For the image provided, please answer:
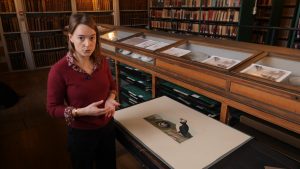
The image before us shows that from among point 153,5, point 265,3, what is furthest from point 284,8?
point 153,5

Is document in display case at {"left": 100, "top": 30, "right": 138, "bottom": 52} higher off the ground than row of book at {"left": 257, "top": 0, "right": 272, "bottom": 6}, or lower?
lower

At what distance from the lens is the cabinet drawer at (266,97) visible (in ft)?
3.75

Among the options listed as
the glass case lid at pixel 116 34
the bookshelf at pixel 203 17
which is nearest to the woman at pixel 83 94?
the glass case lid at pixel 116 34

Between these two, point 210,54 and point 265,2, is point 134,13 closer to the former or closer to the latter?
point 265,2

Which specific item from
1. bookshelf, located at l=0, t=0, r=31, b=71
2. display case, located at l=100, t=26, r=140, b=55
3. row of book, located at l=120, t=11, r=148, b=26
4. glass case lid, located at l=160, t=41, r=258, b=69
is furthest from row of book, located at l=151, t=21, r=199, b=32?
glass case lid, located at l=160, t=41, r=258, b=69

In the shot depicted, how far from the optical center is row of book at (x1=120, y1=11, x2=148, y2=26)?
6368 mm

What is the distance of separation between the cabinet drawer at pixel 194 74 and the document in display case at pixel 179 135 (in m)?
0.25

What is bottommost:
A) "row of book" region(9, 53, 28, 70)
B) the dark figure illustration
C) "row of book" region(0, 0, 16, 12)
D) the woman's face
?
"row of book" region(9, 53, 28, 70)

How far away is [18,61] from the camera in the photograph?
5.16 m

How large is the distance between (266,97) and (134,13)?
5.89m

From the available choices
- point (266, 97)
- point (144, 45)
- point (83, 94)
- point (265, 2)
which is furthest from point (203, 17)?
point (83, 94)

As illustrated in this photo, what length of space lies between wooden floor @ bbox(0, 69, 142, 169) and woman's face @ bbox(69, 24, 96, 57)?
1363mm

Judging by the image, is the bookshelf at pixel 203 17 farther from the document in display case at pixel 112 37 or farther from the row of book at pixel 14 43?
the row of book at pixel 14 43

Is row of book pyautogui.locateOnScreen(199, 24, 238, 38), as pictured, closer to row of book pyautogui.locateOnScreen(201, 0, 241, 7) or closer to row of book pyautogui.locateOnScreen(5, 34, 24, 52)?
row of book pyautogui.locateOnScreen(201, 0, 241, 7)
